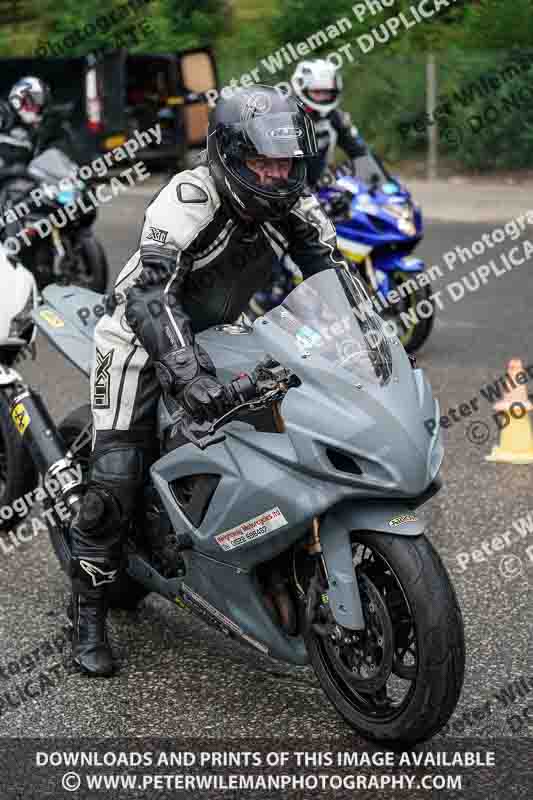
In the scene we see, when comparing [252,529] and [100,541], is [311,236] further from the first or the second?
[100,541]

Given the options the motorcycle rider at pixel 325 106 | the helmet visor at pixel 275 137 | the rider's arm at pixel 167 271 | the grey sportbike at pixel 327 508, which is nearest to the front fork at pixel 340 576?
the grey sportbike at pixel 327 508

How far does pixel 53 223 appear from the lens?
11172mm

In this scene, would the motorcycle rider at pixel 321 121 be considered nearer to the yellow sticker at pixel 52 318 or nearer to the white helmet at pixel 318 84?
the white helmet at pixel 318 84

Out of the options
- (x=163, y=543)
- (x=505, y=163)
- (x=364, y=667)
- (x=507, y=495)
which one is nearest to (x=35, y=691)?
(x=163, y=543)

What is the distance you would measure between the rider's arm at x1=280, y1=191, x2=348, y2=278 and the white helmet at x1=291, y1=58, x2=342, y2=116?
18.8 ft

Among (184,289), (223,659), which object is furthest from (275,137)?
(223,659)

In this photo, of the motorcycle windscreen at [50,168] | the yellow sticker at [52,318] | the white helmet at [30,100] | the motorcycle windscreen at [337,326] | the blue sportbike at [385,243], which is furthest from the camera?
the white helmet at [30,100]

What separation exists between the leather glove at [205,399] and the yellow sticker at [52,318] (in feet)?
4.51

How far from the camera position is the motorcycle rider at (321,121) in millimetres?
10266

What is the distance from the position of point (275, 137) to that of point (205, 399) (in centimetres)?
82

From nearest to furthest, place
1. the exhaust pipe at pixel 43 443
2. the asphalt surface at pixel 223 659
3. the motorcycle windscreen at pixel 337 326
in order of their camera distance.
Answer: the motorcycle windscreen at pixel 337 326
the asphalt surface at pixel 223 659
the exhaust pipe at pixel 43 443

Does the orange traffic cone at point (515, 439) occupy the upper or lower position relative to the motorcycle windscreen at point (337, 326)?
lower

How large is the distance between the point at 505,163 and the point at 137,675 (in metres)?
15.1

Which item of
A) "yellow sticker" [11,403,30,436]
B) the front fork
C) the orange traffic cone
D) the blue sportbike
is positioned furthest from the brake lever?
the blue sportbike
